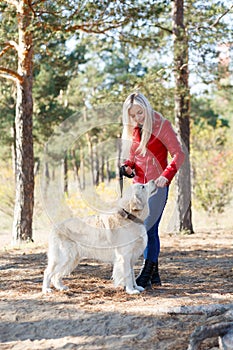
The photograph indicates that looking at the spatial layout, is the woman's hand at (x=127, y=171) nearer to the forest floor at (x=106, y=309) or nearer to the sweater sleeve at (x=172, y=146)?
the sweater sleeve at (x=172, y=146)

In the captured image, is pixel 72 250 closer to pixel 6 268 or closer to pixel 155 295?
pixel 155 295

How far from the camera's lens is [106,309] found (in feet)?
13.7

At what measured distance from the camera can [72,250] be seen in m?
4.72

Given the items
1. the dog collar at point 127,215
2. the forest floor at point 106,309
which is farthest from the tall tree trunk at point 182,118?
the dog collar at point 127,215

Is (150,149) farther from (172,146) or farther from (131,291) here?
(131,291)

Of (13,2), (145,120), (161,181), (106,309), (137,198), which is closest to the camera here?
(106,309)

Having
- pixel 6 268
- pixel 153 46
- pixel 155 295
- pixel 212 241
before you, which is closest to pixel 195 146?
pixel 153 46

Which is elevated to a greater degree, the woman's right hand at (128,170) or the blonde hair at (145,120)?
the blonde hair at (145,120)

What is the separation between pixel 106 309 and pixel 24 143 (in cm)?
577

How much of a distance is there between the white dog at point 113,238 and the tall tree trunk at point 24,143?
4.84 m

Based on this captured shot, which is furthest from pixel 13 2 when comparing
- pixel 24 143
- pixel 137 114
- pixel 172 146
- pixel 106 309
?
pixel 106 309

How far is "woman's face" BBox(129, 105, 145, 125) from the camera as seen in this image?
185 inches

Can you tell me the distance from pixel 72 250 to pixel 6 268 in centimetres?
219

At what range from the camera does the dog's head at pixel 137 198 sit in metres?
4.45
